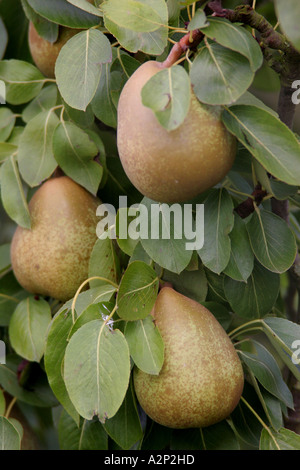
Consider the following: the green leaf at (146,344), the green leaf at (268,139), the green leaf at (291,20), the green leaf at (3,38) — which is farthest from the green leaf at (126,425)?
the green leaf at (3,38)

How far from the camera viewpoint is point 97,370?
677 mm

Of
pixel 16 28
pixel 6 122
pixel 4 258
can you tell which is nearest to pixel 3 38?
pixel 16 28

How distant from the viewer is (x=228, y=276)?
0.82 metres

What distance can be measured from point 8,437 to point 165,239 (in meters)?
0.36

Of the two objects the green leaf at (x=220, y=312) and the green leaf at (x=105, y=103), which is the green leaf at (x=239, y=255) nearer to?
the green leaf at (x=220, y=312)

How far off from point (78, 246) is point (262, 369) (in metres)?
0.31

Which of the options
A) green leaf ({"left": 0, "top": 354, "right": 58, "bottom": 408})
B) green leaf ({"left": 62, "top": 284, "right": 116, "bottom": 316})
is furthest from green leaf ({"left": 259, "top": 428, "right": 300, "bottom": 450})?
green leaf ({"left": 0, "top": 354, "right": 58, "bottom": 408})

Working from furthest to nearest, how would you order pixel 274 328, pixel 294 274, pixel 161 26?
pixel 294 274, pixel 274 328, pixel 161 26

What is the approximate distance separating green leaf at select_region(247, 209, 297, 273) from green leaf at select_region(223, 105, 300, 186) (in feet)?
0.58

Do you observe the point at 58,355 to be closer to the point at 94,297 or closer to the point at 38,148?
the point at 94,297

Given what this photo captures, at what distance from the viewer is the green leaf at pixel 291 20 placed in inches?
23.9

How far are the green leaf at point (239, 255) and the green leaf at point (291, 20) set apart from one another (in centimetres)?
25

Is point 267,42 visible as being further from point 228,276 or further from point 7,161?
point 7,161
